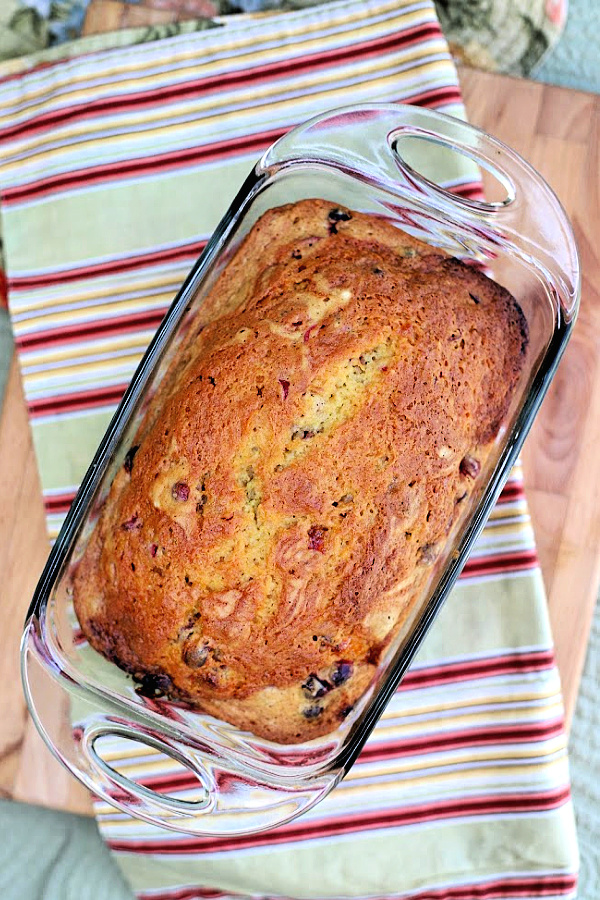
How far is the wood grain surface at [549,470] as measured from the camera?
1.34m

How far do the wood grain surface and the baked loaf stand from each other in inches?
10.0

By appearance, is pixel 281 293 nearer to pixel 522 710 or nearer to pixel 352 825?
pixel 522 710

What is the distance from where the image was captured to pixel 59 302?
1357 millimetres

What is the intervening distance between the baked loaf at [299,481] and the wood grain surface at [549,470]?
253mm

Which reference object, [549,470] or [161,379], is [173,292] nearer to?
[161,379]

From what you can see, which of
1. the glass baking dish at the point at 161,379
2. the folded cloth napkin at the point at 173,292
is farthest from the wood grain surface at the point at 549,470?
the glass baking dish at the point at 161,379

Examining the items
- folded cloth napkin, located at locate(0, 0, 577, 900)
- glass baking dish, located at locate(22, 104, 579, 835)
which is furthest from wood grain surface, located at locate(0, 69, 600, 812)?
glass baking dish, located at locate(22, 104, 579, 835)

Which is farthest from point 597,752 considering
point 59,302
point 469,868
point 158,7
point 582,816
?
point 158,7

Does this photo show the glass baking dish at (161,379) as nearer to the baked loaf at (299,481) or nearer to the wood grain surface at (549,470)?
the baked loaf at (299,481)

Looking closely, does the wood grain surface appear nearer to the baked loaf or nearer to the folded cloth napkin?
the folded cloth napkin

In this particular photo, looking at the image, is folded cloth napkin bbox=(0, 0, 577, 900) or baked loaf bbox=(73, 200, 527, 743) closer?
baked loaf bbox=(73, 200, 527, 743)

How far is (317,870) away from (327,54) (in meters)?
1.25

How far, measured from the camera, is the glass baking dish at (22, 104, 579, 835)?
1.13m

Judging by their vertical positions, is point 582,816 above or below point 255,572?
below
